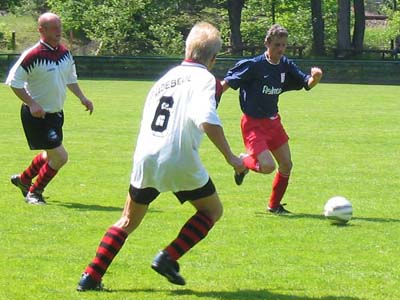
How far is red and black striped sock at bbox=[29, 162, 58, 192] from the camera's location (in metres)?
9.98

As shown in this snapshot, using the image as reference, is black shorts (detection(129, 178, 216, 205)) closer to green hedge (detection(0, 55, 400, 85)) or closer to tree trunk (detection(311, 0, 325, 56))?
green hedge (detection(0, 55, 400, 85))

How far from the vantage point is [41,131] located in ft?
32.1

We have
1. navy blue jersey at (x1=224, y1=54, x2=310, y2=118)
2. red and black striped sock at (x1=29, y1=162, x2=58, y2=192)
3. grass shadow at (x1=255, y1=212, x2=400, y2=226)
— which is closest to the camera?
grass shadow at (x1=255, y1=212, x2=400, y2=226)

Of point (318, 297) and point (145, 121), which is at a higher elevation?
point (145, 121)

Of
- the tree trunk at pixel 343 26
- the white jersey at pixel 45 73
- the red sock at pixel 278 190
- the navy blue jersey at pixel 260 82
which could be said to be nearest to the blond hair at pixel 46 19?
the white jersey at pixel 45 73

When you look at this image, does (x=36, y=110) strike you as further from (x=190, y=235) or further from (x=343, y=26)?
(x=343, y=26)

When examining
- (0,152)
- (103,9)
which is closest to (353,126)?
(0,152)

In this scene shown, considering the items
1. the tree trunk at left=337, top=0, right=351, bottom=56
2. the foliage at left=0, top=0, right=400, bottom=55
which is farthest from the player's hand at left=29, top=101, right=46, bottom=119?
the foliage at left=0, top=0, right=400, bottom=55

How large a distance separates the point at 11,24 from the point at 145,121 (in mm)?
63009

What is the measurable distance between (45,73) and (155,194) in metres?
3.91

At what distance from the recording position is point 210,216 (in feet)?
20.9

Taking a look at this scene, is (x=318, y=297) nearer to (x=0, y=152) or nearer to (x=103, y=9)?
(x=0, y=152)

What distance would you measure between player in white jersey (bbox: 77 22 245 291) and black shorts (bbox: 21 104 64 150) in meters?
3.68

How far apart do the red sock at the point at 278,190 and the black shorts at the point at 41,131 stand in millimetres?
2282
